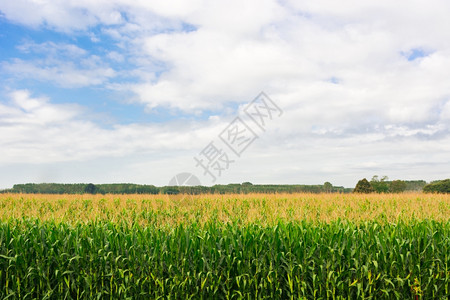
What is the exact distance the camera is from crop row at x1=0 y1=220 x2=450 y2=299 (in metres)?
6.29

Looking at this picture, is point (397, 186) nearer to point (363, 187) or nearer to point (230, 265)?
point (363, 187)

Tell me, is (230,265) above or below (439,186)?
below

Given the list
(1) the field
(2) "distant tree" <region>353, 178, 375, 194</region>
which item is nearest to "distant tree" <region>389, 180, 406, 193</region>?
(2) "distant tree" <region>353, 178, 375, 194</region>

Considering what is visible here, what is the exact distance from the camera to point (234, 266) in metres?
6.46

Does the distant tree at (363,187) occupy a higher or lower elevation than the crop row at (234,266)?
higher

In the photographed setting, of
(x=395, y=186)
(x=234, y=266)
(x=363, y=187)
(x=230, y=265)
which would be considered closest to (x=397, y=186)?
(x=395, y=186)

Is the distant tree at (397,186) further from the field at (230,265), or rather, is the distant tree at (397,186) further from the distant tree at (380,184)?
the field at (230,265)

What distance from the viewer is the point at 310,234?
6.74 m

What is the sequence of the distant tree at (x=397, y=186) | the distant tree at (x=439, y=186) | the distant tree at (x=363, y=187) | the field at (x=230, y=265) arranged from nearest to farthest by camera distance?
the field at (x=230, y=265) < the distant tree at (x=363, y=187) < the distant tree at (x=439, y=186) < the distant tree at (x=397, y=186)

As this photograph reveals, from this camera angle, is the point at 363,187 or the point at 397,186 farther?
the point at 397,186

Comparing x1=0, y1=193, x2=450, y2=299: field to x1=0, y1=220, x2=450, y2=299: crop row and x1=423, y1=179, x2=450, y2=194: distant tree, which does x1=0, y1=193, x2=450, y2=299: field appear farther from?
x1=423, y1=179, x2=450, y2=194: distant tree

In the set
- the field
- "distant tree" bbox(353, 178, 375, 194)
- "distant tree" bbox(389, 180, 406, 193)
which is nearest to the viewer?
the field

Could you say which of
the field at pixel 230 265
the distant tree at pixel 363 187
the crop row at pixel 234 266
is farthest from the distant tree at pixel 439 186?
the crop row at pixel 234 266

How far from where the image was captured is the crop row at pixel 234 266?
6.29m
